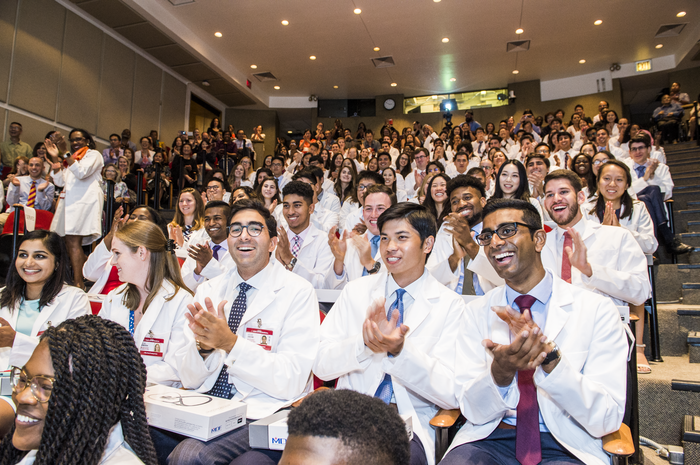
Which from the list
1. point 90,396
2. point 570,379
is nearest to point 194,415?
point 90,396

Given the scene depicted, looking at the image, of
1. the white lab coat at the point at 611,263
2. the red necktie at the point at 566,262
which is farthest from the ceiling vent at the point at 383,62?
the red necktie at the point at 566,262

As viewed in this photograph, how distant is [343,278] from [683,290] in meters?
2.84

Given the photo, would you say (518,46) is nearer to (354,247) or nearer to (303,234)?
(303,234)

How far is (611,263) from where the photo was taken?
9.16 feet

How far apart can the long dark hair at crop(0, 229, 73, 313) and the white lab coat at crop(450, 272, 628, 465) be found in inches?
94.3

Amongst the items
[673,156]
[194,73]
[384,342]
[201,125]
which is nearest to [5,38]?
[194,73]

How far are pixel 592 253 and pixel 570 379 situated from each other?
1.69 meters

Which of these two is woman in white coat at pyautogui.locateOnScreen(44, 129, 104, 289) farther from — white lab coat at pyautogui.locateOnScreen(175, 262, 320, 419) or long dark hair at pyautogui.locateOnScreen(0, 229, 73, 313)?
white lab coat at pyautogui.locateOnScreen(175, 262, 320, 419)

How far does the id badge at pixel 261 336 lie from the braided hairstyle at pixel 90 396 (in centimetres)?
76

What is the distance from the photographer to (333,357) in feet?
6.22

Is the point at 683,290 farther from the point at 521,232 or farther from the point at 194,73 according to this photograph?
the point at 194,73

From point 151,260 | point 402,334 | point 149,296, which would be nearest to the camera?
→ point 402,334

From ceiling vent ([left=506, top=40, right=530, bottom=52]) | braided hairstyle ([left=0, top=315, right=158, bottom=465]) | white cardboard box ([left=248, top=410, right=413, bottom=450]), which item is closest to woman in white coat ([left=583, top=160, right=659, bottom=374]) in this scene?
white cardboard box ([left=248, top=410, right=413, bottom=450])

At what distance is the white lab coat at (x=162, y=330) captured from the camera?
2252mm
